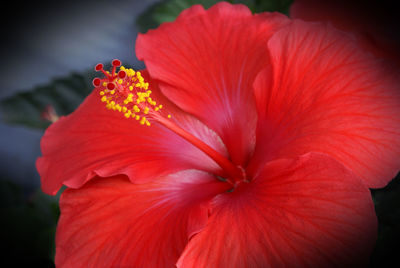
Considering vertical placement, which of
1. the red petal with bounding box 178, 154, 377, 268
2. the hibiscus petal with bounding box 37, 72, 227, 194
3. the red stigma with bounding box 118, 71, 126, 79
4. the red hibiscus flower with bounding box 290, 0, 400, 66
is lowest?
the red petal with bounding box 178, 154, 377, 268

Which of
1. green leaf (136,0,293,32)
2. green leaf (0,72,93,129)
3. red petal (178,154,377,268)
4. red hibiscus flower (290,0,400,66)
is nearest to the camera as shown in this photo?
red petal (178,154,377,268)

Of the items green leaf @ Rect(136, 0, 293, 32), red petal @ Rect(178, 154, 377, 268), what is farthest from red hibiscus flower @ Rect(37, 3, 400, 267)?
green leaf @ Rect(136, 0, 293, 32)

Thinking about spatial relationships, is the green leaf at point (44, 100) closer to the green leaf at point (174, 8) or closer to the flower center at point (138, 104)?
the green leaf at point (174, 8)

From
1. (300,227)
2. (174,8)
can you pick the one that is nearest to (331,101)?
(300,227)

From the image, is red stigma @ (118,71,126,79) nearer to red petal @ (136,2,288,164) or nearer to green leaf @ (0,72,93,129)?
red petal @ (136,2,288,164)

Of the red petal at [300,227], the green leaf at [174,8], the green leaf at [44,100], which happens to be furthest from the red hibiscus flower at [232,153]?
the green leaf at [44,100]

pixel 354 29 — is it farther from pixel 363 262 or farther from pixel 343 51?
pixel 363 262

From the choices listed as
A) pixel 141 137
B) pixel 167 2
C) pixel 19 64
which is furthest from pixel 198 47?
pixel 19 64

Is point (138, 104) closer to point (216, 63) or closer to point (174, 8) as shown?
point (216, 63)
